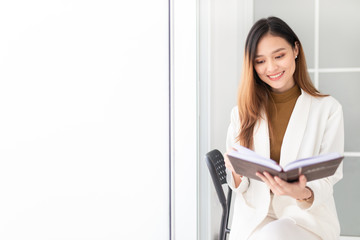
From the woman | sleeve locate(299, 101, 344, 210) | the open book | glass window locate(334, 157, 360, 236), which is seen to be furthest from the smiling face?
glass window locate(334, 157, 360, 236)

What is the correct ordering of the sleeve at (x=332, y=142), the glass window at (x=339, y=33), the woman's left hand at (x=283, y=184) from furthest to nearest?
the glass window at (x=339, y=33) → the sleeve at (x=332, y=142) → the woman's left hand at (x=283, y=184)

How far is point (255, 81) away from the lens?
1580 mm

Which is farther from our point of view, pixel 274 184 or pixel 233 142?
pixel 233 142

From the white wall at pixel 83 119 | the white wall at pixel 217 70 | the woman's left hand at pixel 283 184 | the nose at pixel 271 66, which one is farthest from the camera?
the white wall at pixel 217 70

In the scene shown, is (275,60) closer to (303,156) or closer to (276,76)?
(276,76)

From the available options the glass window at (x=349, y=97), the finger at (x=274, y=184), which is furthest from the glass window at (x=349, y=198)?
the finger at (x=274, y=184)

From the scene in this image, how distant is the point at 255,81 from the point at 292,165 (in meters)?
0.59

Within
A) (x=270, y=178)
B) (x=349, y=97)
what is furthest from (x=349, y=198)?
(x=270, y=178)

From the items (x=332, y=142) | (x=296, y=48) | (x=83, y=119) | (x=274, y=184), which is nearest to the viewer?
(x=274, y=184)

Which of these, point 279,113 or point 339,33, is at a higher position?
point 339,33

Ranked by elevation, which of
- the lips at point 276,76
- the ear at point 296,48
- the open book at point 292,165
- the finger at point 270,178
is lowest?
the finger at point 270,178

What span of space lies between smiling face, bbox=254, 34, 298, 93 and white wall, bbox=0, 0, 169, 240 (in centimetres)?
55

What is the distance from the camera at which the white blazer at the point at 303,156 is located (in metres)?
1.38

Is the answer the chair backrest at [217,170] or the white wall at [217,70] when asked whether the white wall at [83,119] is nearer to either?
the white wall at [217,70]
